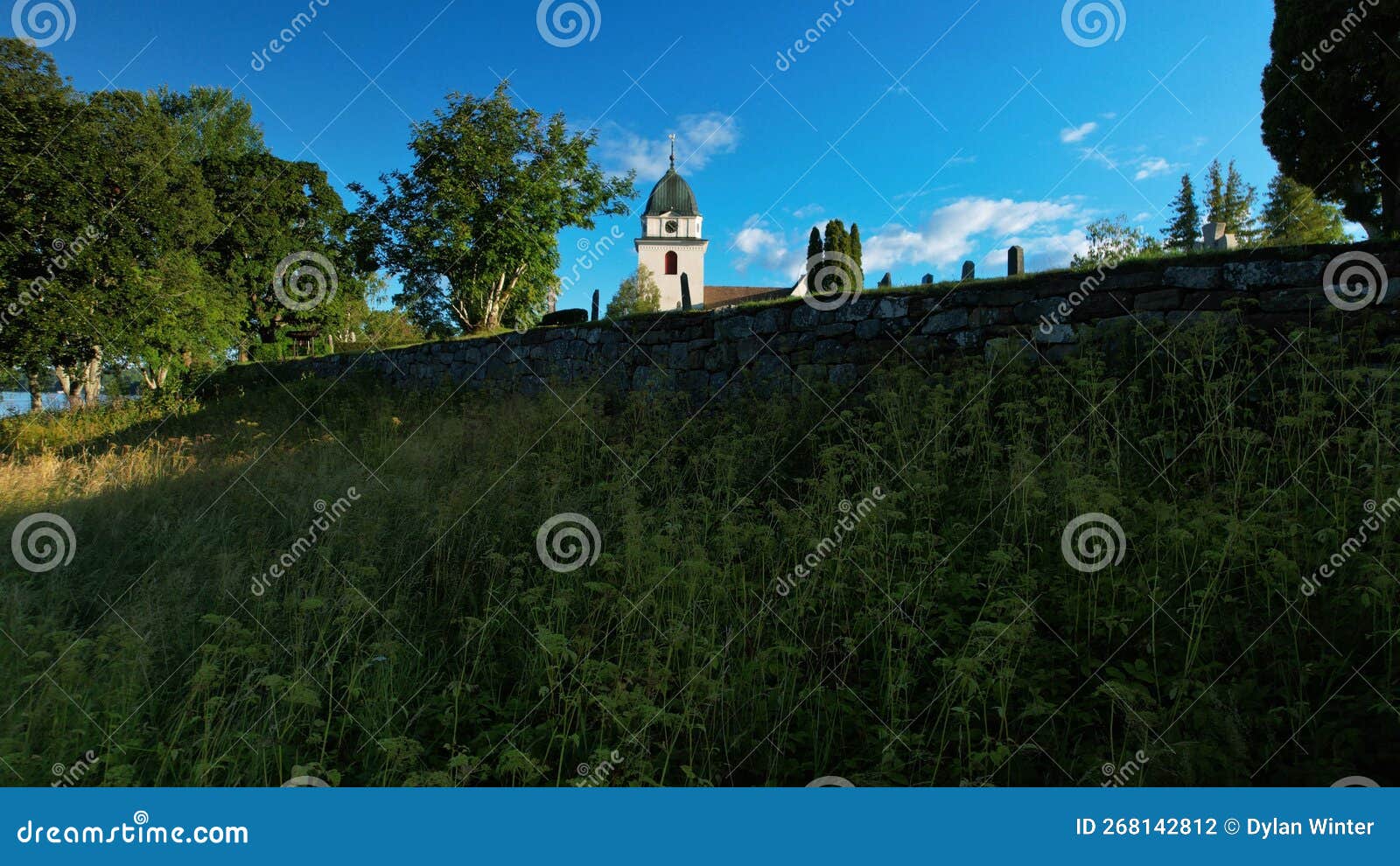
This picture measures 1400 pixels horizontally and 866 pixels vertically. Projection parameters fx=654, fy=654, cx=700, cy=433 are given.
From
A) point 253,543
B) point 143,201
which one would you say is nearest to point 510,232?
point 143,201

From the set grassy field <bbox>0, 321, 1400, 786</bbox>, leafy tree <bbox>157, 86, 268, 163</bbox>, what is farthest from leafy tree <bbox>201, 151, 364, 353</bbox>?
grassy field <bbox>0, 321, 1400, 786</bbox>

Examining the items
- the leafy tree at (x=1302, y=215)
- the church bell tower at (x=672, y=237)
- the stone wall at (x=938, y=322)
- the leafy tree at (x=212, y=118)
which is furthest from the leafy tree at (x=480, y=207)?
the church bell tower at (x=672, y=237)

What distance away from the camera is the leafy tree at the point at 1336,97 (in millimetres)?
9680

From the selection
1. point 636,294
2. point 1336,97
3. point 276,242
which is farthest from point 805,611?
point 636,294

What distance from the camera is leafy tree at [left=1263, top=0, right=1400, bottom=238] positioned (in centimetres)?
968

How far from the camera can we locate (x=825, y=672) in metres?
3.16

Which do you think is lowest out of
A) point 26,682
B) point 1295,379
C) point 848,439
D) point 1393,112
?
point 26,682

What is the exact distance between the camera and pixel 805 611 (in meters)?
3.53

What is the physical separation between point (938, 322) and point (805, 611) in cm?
441

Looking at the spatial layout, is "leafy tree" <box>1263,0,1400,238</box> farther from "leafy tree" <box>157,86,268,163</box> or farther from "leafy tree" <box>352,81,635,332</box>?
"leafy tree" <box>157,86,268,163</box>

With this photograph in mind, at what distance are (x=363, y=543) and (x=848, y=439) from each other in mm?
3867

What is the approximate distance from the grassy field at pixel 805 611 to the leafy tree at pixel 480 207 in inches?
503

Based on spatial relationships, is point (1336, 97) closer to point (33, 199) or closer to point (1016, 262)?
point (1016, 262)

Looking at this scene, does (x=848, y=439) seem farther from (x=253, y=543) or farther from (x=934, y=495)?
(x=253, y=543)
